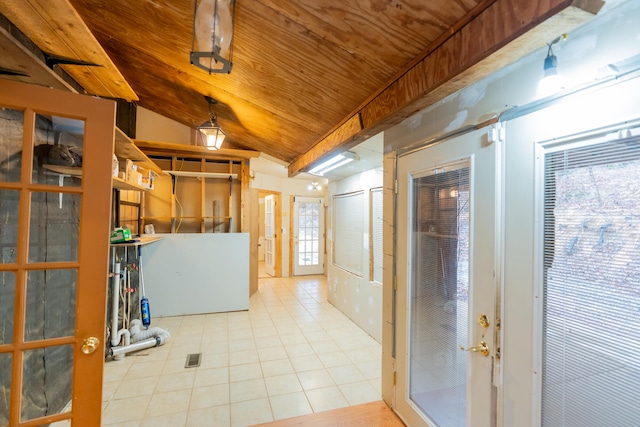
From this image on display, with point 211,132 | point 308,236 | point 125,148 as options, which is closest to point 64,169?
point 125,148

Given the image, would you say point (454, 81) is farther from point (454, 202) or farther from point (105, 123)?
point (105, 123)

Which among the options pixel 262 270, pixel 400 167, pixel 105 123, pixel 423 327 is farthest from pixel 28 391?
pixel 262 270

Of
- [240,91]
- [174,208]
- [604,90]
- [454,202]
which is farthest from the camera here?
[174,208]

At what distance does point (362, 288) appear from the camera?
372 cm

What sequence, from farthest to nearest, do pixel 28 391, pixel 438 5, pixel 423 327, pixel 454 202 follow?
1. pixel 423 327
2. pixel 28 391
3. pixel 454 202
4. pixel 438 5

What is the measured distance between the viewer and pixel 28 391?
1.70 m

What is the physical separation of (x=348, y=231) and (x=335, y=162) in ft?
4.41

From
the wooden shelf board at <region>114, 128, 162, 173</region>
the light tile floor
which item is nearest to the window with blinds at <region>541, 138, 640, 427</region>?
the light tile floor

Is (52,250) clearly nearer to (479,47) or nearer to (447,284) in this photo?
(447,284)

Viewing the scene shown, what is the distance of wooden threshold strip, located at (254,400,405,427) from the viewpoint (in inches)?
77.5

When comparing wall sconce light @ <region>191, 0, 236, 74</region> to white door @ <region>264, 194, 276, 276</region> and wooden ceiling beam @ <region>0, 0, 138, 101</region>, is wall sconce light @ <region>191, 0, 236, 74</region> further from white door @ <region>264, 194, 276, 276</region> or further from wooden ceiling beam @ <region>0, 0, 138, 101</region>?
white door @ <region>264, 194, 276, 276</region>

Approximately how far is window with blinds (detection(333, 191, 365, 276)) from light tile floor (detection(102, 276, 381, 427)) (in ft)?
2.78

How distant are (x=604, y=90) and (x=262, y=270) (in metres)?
7.62

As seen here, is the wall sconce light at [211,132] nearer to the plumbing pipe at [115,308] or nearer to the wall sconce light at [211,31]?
the plumbing pipe at [115,308]
